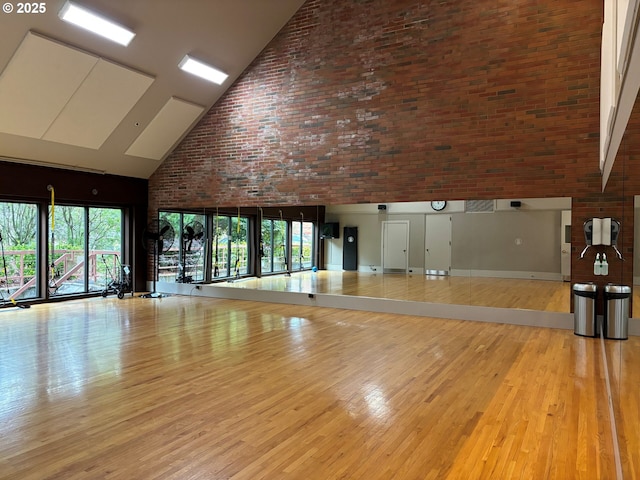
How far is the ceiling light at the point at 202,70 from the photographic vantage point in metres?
8.39

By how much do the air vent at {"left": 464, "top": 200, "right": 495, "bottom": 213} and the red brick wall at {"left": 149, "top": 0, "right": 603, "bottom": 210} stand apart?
1.32 ft

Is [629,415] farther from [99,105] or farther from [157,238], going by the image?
[157,238]

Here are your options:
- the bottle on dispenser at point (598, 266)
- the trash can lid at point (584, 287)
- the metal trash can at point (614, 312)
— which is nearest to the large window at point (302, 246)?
the trash can lid at point (584, 287)

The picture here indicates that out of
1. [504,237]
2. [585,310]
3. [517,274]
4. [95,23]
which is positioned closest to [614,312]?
[585,310]

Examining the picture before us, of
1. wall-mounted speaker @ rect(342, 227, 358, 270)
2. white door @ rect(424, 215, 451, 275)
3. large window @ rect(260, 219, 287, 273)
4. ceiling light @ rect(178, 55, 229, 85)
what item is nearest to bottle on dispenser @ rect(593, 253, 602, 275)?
white door @ rect(424, 215, 451, 275)

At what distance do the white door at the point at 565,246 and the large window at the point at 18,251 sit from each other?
9.51 m

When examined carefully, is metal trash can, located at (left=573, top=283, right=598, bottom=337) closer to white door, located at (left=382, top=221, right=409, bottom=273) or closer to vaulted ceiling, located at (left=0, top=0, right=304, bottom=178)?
white door, located at (left=382, top=221, right=409, bottom=273)

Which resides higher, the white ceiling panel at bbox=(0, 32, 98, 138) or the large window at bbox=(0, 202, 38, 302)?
the white ceiling panel at bbox=(0, 32, 98, 138)

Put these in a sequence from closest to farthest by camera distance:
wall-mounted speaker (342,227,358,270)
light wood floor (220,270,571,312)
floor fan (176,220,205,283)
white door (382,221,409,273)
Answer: light wood floor (220,270,571,312), white door (382,221,409,273), wall-mounted speaker (342,227,358,270), floor fan (176,220,205,283)

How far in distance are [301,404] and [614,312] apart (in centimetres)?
472

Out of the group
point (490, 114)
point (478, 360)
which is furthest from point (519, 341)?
point (490, 114)

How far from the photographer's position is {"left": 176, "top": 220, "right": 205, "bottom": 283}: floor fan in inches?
420

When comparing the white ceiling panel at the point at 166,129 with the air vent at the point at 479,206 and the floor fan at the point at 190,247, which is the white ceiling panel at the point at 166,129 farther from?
the air vent at the point at 479,206

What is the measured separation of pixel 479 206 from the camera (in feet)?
25.5
